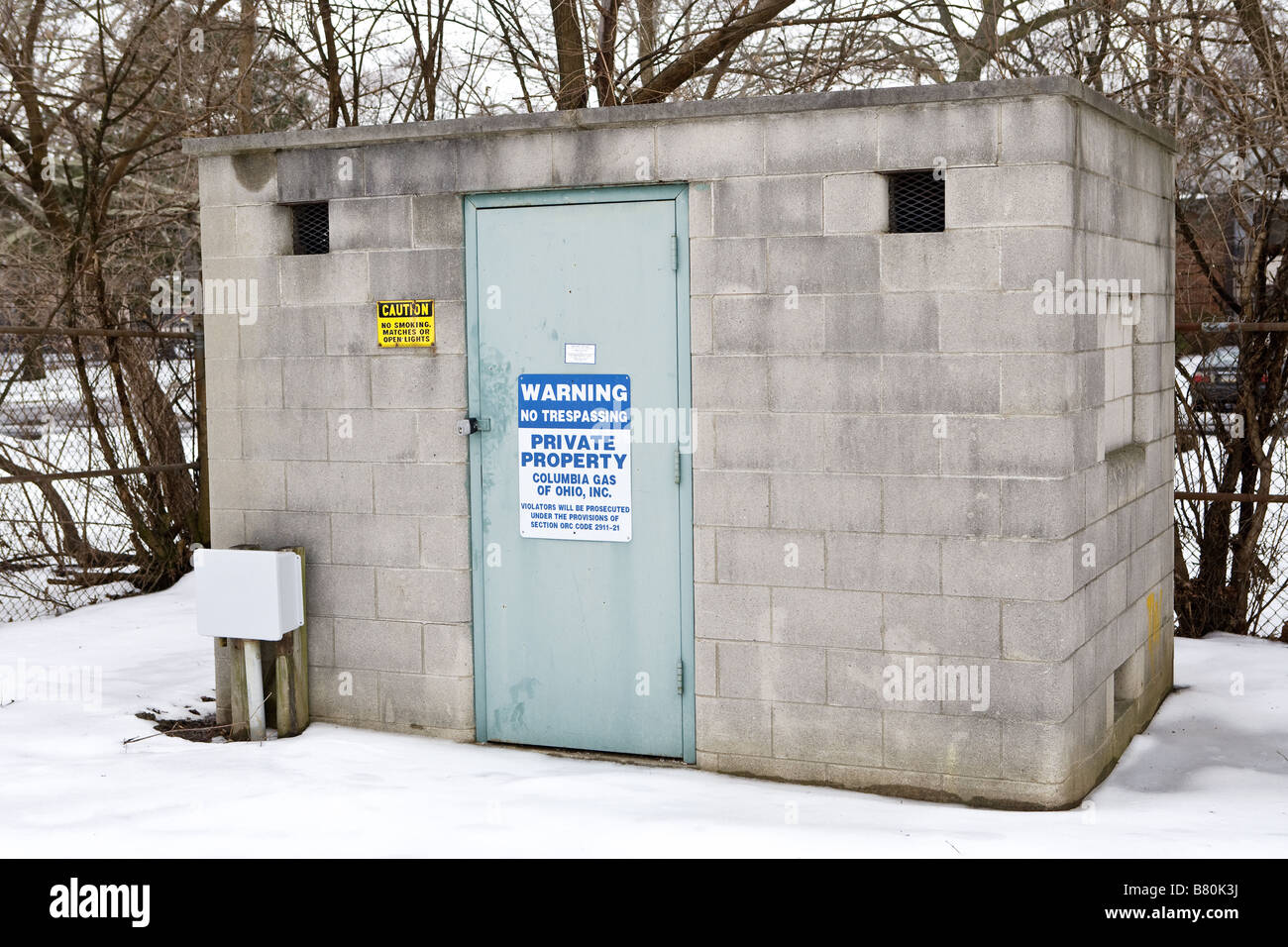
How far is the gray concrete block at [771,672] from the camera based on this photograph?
17.9ft

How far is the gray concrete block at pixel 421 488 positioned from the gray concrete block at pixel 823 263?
169 centimetres

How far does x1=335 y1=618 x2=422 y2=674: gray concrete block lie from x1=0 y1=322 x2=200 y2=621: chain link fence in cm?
372

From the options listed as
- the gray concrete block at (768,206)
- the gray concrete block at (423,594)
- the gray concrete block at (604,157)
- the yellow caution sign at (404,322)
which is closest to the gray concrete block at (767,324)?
the gray concrete block at (768,206)

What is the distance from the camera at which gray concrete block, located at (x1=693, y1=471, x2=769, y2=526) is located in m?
5.50

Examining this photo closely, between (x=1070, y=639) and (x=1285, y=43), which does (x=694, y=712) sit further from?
(x=1285, y=43)

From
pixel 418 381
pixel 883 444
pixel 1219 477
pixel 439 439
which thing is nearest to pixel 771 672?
pixel 883 444

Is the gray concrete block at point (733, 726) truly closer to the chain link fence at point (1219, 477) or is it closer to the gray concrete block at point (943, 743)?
the gray concrete block at point (943, 743)

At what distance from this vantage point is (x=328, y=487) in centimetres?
627

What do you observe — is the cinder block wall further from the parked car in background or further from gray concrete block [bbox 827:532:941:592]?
the parked car in background

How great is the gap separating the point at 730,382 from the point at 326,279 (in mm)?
2033

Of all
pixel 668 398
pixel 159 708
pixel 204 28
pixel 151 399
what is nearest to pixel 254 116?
pixel 204 28

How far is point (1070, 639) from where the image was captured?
5.12 metres

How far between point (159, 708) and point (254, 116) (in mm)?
6433

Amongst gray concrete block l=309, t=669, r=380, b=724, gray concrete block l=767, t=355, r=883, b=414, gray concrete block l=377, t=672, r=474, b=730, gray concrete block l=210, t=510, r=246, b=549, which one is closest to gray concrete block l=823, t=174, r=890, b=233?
gray concrete block l=767, t=355, r=883, b=414
